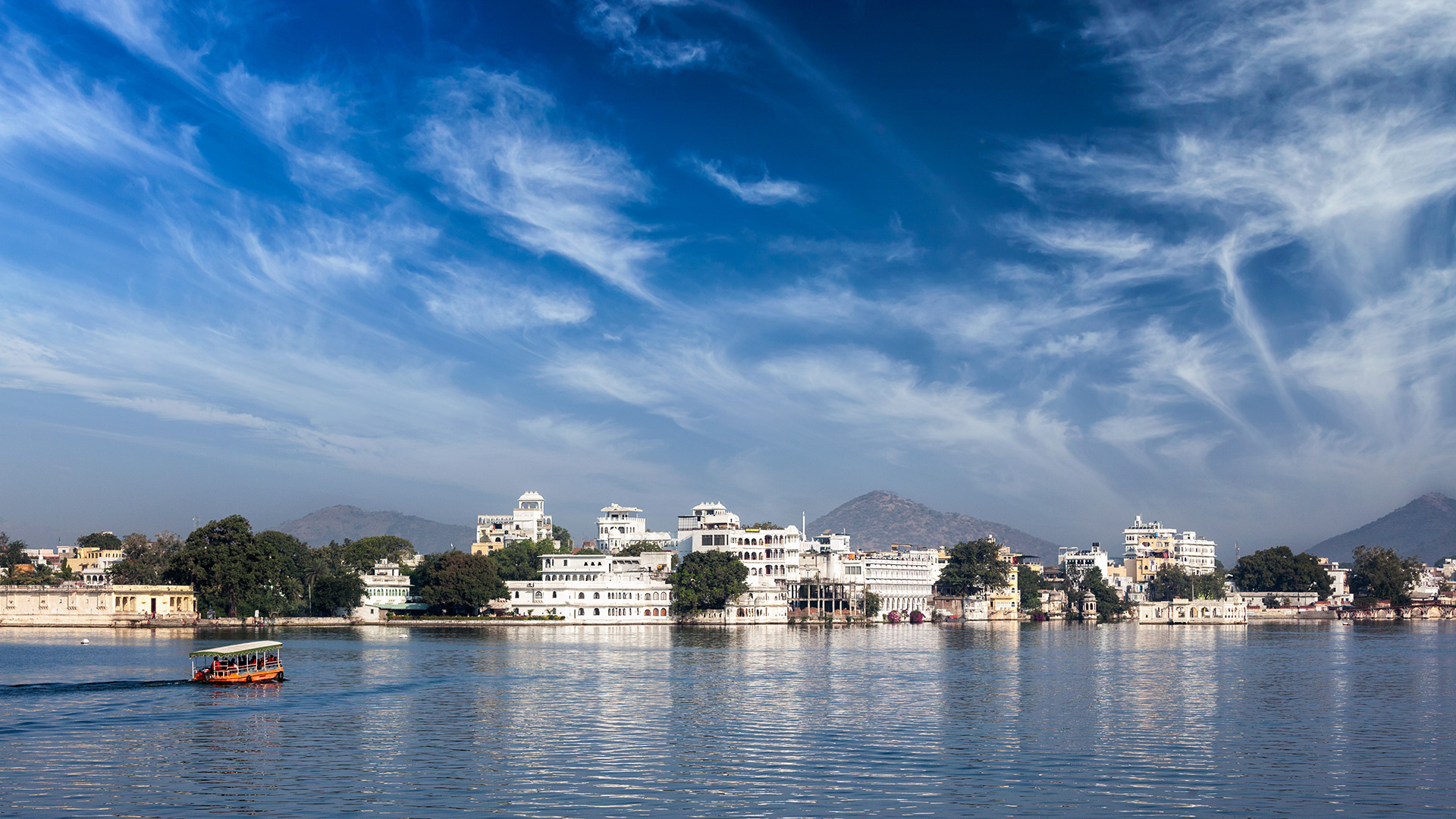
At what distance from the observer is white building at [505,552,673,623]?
111 metres

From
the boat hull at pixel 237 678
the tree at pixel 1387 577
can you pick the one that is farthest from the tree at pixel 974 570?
the boat hull at pixel 237 678

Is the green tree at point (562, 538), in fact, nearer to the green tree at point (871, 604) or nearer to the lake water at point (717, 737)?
the green tree at point (871, 604)

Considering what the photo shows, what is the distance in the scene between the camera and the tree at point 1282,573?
583ft

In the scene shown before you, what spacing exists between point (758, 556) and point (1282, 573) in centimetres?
10196

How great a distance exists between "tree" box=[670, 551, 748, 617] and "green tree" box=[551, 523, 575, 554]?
1975 inches

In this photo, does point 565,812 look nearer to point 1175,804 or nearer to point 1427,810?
point 1175,804

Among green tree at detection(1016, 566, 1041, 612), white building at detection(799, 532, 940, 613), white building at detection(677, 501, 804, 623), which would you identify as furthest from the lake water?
green tree at detection(1016, 566, 1041, 612)

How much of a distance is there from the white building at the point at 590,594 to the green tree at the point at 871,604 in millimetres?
29578

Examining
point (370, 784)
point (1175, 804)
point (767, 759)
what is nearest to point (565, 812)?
point (370, 784)

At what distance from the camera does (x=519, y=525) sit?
576 feet

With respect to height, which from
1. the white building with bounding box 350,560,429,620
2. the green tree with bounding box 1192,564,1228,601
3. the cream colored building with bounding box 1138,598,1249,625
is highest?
the white building with bounding box 350,560,429,620

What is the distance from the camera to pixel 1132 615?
163375 mm

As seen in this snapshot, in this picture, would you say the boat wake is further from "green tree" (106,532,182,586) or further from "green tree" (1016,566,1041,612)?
"green tree" (1016,566,1041,612)

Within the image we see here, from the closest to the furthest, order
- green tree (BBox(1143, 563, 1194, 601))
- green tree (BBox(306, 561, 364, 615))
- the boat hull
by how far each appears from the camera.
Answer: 1. the boat hull
2. green tree (BBox(306, 561, 364, 615))
3. green tree (BBox(1143, 563, 1194, 601))
